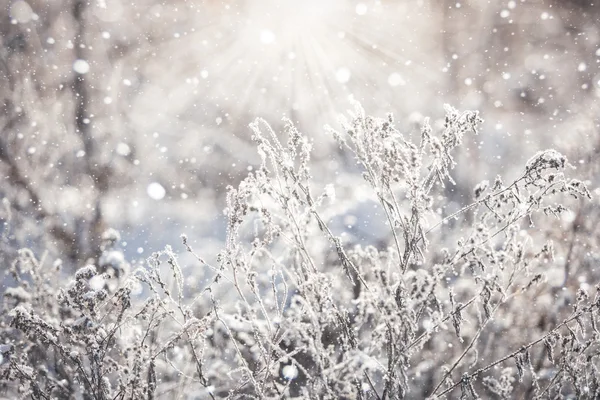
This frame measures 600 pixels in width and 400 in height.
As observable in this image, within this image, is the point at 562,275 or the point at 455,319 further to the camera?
the point at 562,275

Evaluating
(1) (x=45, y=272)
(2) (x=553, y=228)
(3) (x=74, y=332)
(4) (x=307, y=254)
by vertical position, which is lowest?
(3) (x=74, y=332)

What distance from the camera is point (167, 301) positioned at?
9.43 feet

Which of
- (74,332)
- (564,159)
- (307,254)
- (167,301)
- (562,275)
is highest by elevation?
(562,275)

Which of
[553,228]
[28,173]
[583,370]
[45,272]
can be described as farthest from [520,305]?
[28,173]

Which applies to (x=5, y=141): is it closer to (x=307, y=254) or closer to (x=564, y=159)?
(x=307, y=254)

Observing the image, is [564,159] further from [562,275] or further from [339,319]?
[562,275]

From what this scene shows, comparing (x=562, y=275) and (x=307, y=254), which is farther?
(x=562, y=275)

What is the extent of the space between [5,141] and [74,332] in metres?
4.68

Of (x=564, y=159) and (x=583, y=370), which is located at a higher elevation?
(x=564, y=159)

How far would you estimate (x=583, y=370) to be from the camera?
2930 mm

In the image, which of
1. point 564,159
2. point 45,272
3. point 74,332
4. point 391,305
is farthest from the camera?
point 45,272

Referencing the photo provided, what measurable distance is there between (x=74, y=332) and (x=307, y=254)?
1.92 metres

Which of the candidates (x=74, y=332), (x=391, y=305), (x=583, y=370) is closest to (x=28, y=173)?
(x=74, y=332)

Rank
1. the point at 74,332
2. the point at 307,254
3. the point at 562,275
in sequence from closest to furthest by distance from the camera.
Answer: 1. the point at 307,254
2. the point at 74,332
3. the point at 562,275
